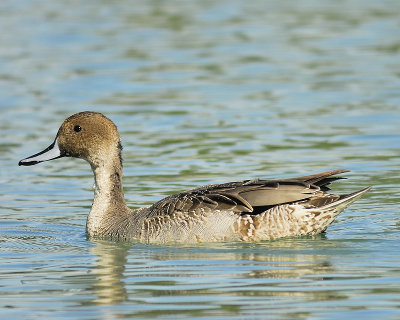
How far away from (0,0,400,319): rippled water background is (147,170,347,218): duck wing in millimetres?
382

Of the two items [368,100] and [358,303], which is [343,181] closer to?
[368,100]

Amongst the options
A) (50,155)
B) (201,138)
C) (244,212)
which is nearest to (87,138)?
(50,155)

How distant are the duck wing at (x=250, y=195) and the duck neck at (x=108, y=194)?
76 cm

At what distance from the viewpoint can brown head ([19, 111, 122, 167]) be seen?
11125 millimetres

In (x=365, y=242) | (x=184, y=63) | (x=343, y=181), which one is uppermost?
(x=184, y=63)

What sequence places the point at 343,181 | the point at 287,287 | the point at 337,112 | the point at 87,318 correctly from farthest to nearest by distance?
the point at 337,112 → the point at 343,181 → the point at 287,287 → the point at 87,318

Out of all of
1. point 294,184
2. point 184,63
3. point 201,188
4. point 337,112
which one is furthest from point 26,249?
point 184,63

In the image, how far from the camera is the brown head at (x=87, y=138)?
36.5ft

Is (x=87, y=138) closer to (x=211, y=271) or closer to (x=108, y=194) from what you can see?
(x=108, y=194)

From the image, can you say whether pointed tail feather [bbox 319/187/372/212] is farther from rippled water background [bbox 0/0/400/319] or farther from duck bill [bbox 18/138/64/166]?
duck bill [bbox 18/138/64/166]

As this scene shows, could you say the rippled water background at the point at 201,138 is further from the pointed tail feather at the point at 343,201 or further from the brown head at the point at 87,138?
the brown head at the point at 87,138

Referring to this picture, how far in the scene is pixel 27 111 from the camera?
1762 cm

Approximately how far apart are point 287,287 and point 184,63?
1321 cm

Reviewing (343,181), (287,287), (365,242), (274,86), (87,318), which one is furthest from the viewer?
(274,86)
